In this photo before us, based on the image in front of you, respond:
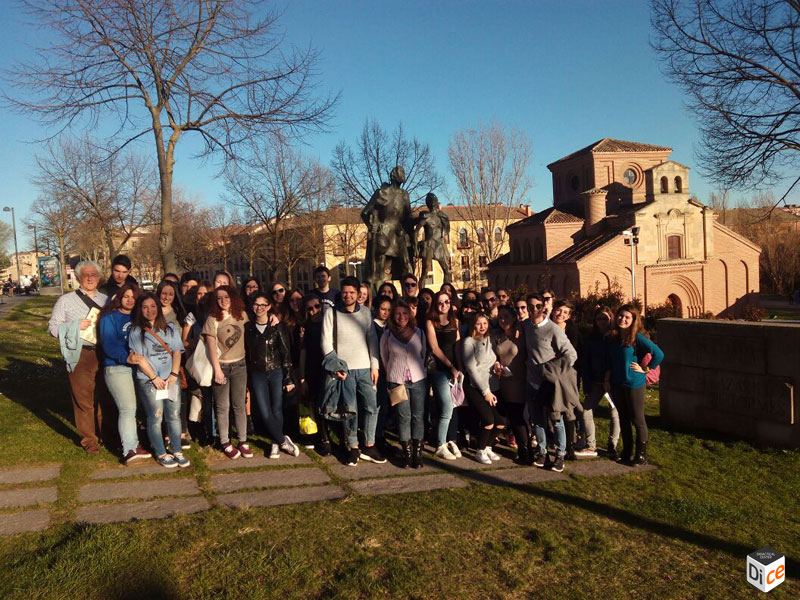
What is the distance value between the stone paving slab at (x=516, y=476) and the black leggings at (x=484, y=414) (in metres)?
0.44

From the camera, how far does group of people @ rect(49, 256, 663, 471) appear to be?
6.21m

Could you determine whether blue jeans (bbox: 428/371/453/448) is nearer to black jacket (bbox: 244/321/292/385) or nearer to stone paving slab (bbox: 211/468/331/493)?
stone paving slab (bbox: 211/468/331/493)

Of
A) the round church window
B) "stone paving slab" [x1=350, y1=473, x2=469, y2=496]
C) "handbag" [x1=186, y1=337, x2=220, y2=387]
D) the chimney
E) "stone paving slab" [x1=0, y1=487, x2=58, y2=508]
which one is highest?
the round church window

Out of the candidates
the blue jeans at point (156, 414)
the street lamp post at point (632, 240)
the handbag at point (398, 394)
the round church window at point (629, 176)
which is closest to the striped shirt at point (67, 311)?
the blue jeans at point (156, 414)

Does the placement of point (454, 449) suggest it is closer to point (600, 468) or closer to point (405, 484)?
point (405, 484)

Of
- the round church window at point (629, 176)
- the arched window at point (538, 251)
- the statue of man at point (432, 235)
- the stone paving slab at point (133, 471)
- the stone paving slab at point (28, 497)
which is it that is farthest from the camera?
the round church window at point (629, 176)

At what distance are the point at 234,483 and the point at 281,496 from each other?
576mm

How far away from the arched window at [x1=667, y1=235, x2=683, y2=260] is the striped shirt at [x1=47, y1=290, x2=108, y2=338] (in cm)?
4320

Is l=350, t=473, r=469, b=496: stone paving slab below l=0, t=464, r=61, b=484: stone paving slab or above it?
below

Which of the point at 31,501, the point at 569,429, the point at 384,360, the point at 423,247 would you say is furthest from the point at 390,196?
the point at 31,501

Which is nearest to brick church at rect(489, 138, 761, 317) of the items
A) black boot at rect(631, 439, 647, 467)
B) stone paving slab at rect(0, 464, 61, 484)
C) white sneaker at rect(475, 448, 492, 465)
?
black boot at rect(631, 439, 647, 467)

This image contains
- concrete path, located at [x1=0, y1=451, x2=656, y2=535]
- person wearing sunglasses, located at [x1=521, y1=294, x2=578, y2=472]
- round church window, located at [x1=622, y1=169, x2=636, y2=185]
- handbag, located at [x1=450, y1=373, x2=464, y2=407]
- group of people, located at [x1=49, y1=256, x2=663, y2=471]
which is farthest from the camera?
round church window, located at [x1=622, y1=169, x2=636, y2=185]

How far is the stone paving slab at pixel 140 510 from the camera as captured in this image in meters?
4.75

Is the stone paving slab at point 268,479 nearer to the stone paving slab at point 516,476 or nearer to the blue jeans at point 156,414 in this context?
the blue jeans at point 156,414
